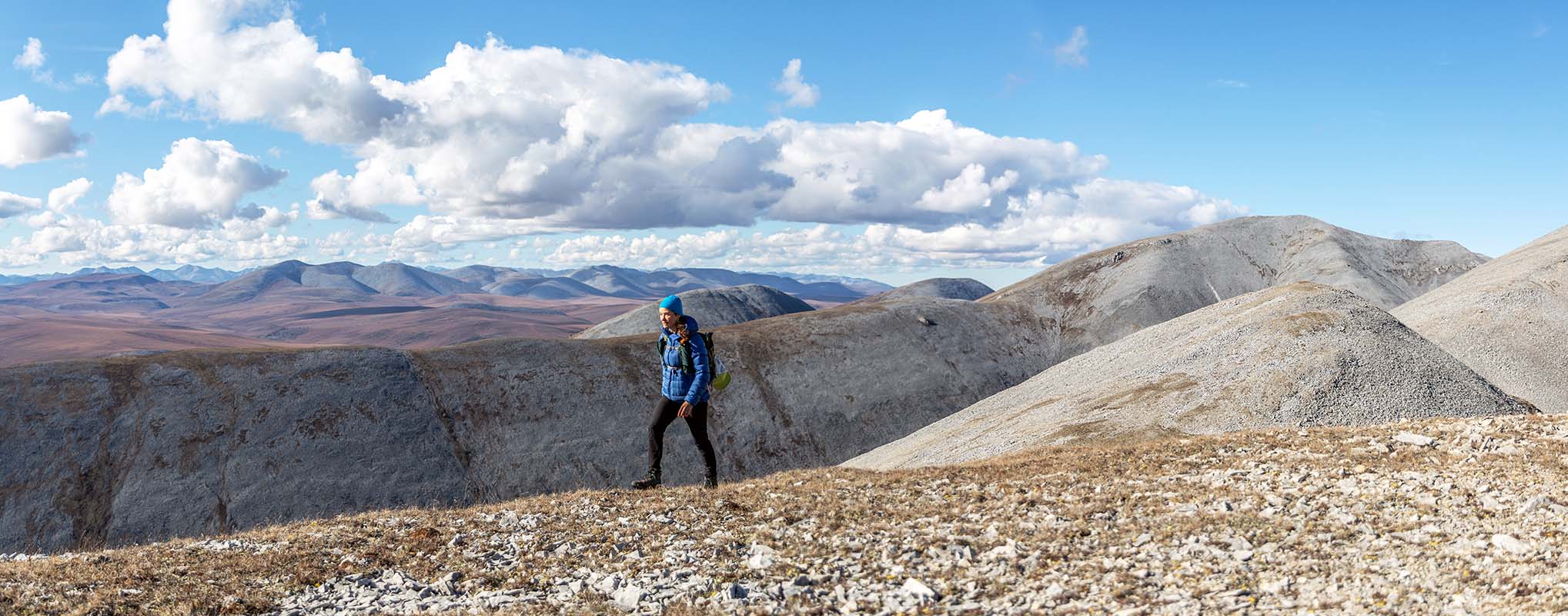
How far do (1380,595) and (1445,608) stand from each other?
62 cm

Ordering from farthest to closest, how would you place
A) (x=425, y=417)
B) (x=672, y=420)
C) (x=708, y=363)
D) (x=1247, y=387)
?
1. (x=425, y=417)
2. (x=1247, y=387)
3. (x=672, y=420)
4. (x=708, y=363)

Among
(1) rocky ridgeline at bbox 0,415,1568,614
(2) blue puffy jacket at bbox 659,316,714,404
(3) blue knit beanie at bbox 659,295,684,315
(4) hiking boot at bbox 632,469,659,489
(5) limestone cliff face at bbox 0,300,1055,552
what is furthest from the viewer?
(5) limestone cliff face at bbox 0,300,1055,552

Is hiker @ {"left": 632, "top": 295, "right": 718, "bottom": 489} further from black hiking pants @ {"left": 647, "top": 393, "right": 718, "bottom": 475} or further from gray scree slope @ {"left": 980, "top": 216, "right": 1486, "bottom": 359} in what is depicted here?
gray scree slope @ {"left": 980, "top": 216, "right": 1486, "bottom": 359}

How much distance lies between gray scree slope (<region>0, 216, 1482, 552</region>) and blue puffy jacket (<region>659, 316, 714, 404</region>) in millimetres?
27576

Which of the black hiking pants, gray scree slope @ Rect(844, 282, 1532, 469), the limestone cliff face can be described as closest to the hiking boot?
the black hiking pants

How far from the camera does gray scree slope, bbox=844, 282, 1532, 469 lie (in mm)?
41719

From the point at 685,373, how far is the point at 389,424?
63.2 m

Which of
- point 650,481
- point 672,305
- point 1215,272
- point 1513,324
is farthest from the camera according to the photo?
point 1215,272

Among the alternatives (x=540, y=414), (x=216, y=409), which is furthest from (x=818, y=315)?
(x=216, y=409)

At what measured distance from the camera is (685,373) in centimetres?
1786

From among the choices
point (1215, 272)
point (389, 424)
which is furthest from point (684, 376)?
point (1215, 272)

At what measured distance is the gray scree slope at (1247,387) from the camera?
41.7 metres

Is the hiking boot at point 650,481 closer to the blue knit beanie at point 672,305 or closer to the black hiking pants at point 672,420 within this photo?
the black hiking pants at point 672,420

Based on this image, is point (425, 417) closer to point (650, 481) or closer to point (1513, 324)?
point (650, 481)
